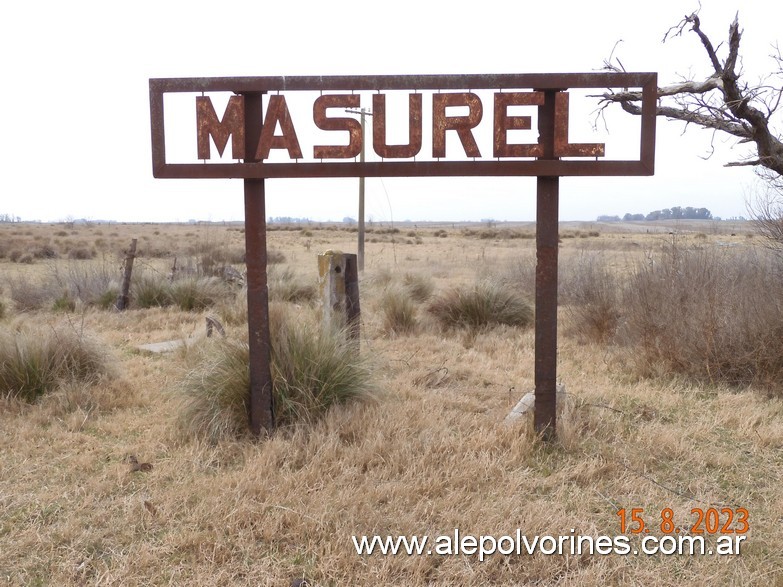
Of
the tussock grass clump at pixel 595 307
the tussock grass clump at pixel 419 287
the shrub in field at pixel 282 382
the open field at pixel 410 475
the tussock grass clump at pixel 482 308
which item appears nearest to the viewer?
the open field at pixel 410 475

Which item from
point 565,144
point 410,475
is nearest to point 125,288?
point 410,475

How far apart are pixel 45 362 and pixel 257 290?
271cm

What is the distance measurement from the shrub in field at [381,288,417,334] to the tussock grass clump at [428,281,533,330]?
0.52m

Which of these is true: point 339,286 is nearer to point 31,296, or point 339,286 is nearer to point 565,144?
point 565,144

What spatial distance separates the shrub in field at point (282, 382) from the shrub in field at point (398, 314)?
383 cm

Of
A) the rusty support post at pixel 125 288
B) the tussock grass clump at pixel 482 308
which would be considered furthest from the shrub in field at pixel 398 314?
the rusty support post at pixel 125 288

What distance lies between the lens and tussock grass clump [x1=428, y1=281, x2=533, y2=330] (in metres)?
9.61

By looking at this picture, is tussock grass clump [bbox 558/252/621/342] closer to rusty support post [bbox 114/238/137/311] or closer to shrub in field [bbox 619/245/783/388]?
shrub in field [bbox 619/245/783/388]

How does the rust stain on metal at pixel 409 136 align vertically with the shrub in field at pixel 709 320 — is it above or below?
above

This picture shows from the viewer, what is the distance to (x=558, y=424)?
483cm

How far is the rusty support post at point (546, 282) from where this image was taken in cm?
451
